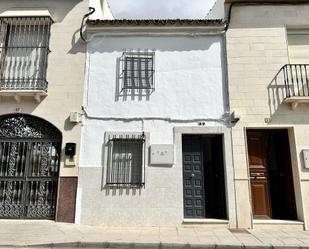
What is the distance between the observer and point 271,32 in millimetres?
8602

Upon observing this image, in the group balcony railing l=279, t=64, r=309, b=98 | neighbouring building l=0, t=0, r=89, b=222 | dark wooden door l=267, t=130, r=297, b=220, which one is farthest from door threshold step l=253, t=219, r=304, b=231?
neighbouring building l=0, t=0, r=89, b=222

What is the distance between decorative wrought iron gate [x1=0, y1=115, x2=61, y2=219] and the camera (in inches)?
311

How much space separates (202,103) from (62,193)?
14.8 ft

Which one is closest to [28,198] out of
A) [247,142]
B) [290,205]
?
Answer: [247,142]

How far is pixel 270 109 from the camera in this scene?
26.6ft

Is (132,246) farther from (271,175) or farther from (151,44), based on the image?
(151,44)

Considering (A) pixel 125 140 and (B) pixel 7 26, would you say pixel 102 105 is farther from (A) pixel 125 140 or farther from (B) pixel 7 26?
(B) pixel 7 26

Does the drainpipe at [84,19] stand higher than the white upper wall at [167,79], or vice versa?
the drainpipe at [84,19]

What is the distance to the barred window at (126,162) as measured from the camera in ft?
26.0

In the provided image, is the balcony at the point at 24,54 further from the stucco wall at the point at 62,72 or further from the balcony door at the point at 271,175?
the balcony door at the point at 271,175

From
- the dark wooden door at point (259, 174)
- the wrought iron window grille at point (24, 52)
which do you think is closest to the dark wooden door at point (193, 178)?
the dark wooden door at point (259, 174)

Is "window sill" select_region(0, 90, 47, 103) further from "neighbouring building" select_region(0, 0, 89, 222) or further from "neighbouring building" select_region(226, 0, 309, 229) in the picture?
"neighbouring building" select_region(226, 0, 309, 229)

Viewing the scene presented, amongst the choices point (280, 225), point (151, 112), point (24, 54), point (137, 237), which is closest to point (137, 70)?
point (151, 112)

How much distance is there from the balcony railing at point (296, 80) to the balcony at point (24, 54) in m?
6.73
